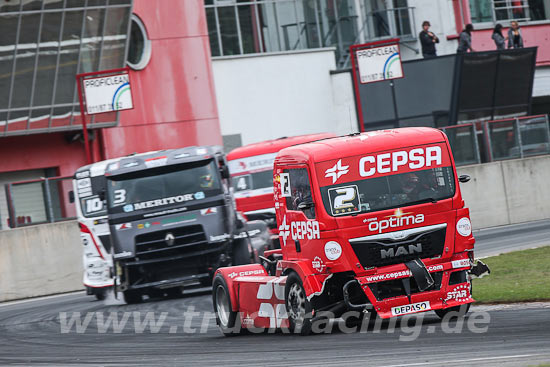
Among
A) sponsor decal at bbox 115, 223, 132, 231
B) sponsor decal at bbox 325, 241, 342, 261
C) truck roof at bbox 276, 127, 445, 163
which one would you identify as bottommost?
sponsor decal at bbox 325, 241, 342, 261

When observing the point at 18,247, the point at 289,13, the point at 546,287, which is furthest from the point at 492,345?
the point at 289,13

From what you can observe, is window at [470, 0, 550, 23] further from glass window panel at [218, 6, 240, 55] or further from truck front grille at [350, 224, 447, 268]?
truck front grille at [350, 224, 447, 268]

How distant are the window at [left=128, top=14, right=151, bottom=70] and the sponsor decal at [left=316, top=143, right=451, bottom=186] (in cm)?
2463

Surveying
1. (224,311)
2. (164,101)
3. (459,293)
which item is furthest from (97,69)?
(459,293)

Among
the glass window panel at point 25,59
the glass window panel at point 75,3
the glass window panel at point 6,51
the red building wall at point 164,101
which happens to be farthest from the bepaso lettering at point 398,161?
the red building wall at point 164,101

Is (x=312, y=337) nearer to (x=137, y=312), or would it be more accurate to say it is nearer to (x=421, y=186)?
(x=421, y=186)

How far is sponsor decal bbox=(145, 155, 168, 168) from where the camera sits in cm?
2055

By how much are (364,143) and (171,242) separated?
849cm

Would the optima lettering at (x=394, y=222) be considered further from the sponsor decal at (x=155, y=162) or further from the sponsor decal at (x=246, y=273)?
the sponsor decal at (x=155, y=162)

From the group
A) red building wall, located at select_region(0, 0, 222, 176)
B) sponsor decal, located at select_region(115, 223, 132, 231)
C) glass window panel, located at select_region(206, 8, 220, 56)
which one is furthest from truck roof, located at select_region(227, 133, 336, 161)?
glass window panel, located at select_region(206, 8, 220, 56)

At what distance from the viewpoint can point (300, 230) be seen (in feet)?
41.1

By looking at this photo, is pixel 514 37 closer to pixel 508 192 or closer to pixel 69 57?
pixel 508 192

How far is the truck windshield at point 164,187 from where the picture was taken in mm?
20328

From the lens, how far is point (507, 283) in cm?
1555
